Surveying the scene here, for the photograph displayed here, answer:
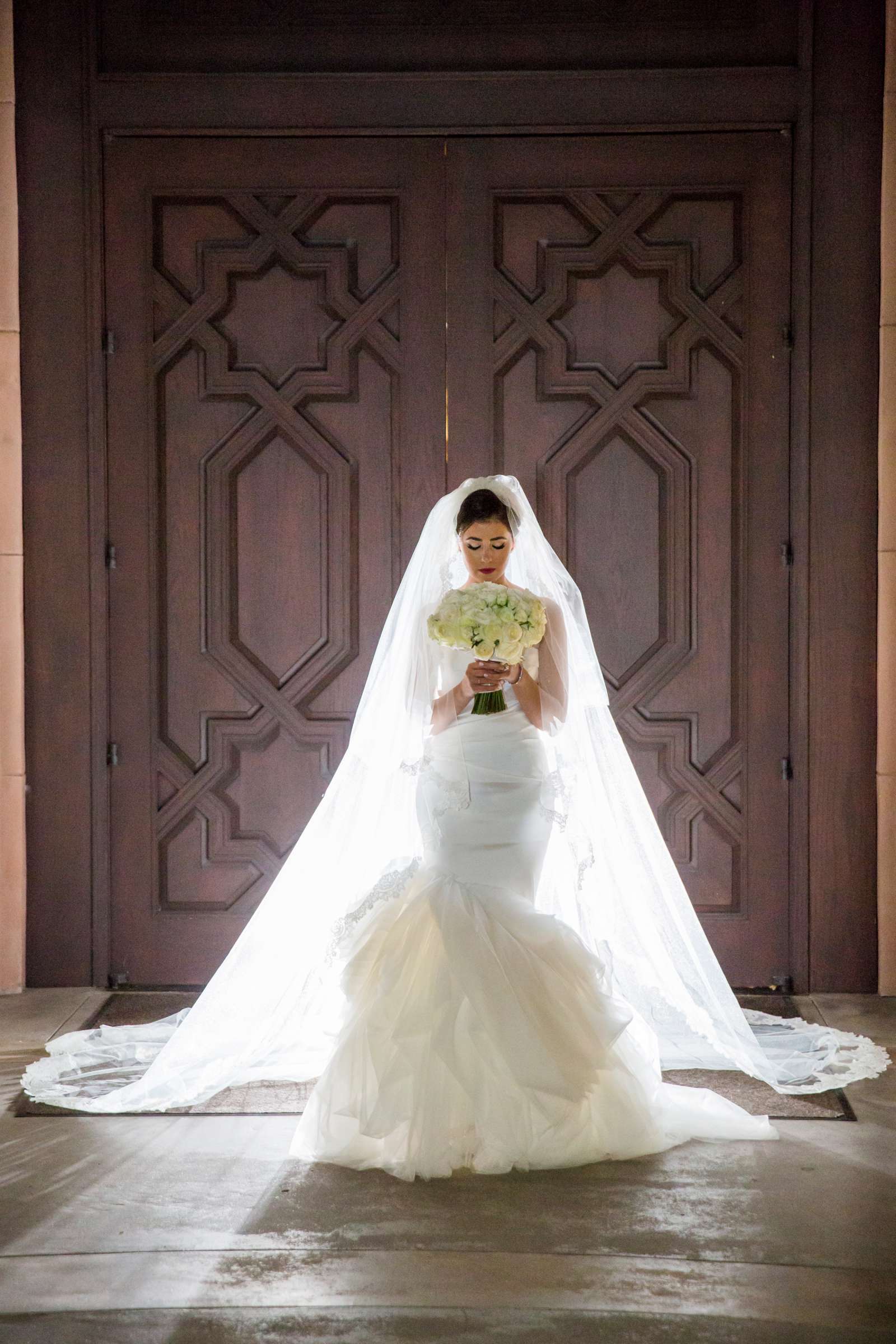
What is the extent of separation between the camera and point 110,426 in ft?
16.3

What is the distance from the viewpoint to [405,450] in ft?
16.3

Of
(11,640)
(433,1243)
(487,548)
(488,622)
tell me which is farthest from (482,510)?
(11,640)

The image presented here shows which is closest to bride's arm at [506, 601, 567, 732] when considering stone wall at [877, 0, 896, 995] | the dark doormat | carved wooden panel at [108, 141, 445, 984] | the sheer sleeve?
the sheer sleeve

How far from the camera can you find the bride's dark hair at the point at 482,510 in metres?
3.78

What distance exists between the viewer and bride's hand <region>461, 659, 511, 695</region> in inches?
141

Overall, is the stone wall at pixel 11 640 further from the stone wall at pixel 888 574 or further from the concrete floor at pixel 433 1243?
the stone wall at pixel 888 574

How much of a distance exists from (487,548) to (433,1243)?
185 cm

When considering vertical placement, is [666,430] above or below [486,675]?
above

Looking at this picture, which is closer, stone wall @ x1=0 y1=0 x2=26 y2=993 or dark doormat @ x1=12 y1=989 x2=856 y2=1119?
dark doormat @ x1=12 y1=989 x2=856 y2=1119

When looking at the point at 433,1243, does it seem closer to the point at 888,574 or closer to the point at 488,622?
the point at 488,622

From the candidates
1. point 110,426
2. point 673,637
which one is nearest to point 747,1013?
point 673,637

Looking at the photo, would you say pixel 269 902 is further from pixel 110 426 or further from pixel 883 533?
pixel 883 533

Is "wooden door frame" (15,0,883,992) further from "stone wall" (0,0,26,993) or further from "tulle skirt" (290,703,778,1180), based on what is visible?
"tulle skirt" (290,703,778,1180)

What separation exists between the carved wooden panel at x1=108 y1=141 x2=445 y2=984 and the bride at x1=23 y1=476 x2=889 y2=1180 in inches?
40.3
